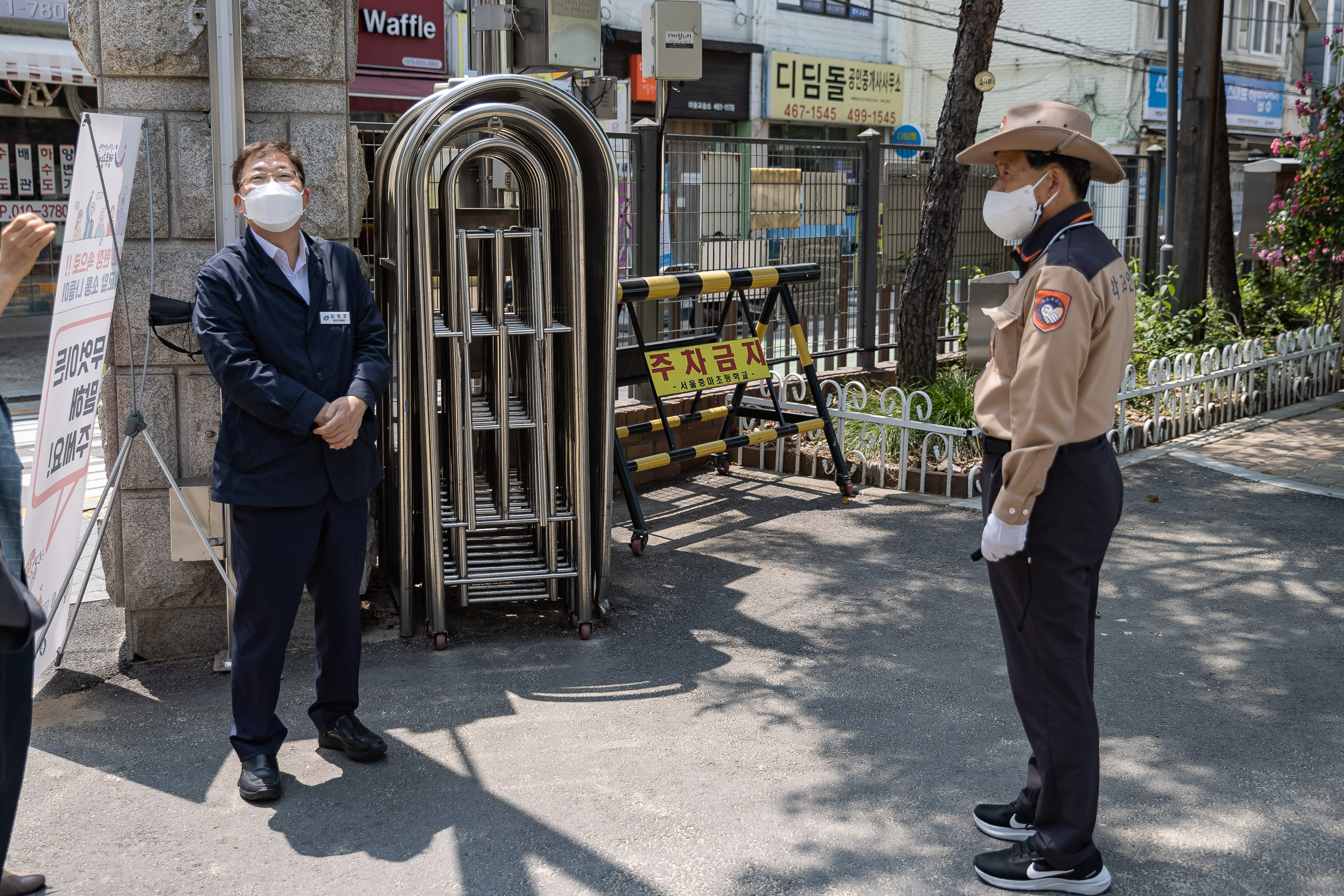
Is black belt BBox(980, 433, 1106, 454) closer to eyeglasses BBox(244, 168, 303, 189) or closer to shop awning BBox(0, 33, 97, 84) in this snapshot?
eyeglasses BBox(244, 168, 303, 189)

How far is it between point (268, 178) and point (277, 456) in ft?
2.80

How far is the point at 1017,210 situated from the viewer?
3240 mm

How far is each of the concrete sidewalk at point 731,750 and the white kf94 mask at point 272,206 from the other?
1696mm

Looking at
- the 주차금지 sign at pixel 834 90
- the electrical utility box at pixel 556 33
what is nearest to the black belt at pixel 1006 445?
the electrical utility box at pixel 556 33

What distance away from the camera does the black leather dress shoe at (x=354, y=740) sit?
401 centimetres

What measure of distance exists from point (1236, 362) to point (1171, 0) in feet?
17.2

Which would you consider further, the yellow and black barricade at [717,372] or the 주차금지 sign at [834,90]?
the 주차금지 sign at [834,90]

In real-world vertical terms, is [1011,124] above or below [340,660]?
above

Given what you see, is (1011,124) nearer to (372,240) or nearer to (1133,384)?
(372,240)

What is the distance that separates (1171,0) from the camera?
43.2 feet

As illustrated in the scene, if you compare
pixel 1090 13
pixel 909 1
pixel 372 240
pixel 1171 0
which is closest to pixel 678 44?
pixel 372 240

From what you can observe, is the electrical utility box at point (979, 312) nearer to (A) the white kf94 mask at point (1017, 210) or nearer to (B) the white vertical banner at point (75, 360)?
(A) the white kf94 mask at point (1017, 210)

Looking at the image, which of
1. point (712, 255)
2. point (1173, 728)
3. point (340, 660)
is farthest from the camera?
point (712, 255)

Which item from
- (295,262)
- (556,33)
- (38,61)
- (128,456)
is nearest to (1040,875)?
(295,262)
